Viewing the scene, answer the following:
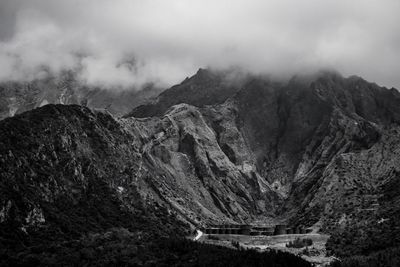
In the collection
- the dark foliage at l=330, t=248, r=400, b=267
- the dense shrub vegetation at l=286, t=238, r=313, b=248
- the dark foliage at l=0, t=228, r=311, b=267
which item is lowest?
the dark foliage at l=330, t=248, r=400, b=267

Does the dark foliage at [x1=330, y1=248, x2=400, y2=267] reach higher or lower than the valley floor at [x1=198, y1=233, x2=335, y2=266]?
lower

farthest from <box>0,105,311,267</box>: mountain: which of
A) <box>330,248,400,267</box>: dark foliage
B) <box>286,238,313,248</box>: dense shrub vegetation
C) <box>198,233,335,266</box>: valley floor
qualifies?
<box>286,238,313,248</box>: dense shrub vegetation

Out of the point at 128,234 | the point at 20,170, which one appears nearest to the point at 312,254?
the point at 128,234

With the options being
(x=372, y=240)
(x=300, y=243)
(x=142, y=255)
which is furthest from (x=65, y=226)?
(x=372, y=240)

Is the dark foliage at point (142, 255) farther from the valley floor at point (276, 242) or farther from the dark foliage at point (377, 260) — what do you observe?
the valley floor at point (276, 242)

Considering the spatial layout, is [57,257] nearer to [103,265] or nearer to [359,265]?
[103,265]

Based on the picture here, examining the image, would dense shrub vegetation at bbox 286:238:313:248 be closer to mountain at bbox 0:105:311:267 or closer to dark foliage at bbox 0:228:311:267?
dark foliage at bbox 0:228:311:267

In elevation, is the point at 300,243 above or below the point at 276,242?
below

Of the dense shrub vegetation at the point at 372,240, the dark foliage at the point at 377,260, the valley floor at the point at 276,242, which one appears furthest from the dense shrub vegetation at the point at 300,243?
the dark foliage at the point at 377,260

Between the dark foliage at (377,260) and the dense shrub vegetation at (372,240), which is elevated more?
the dense shrub vegetation at (372,240)

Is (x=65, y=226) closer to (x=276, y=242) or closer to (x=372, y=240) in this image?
(x=276, y=242)

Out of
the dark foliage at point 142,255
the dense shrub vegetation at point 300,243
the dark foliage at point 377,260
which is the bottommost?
the dark foliage at point 377,260
